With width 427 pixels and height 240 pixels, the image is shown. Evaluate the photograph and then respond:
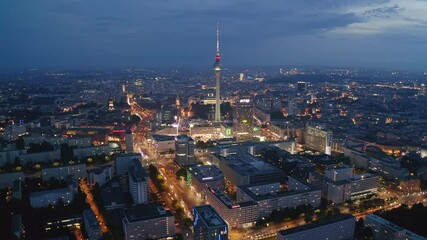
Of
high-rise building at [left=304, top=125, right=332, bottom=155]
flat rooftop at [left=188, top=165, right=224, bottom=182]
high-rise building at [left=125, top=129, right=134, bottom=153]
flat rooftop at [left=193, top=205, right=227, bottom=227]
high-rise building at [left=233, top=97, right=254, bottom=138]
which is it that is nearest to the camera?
flat rooftop at [left=193, top=205, right=227, bottom=227]

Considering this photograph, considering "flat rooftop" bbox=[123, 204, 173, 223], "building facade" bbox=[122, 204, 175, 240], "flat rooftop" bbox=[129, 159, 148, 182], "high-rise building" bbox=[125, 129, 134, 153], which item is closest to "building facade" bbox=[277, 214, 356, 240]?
"building facade" bbox=[122, 204, 175, 240]

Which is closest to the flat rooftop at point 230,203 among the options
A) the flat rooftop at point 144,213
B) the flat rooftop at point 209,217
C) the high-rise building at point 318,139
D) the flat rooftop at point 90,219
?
the flat rooftop at point 209,217

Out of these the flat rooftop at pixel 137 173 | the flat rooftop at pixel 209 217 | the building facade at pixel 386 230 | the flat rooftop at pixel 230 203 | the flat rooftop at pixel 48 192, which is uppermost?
the flat rooftop at pixel 209 217

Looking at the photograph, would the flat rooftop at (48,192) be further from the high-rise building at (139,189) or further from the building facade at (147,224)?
the building facade at (147,224)

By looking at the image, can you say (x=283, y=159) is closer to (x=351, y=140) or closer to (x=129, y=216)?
(x=351, y=140)

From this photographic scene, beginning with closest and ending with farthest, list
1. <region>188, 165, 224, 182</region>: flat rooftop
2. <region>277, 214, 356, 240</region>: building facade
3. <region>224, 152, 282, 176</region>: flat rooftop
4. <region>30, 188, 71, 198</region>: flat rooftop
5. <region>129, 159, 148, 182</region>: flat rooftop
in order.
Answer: <region>277, 214, 356, 240</region>: building facade → <region>30, 188, 71, 198</region>: flat rooftop → <region>129, 159, 148, 182</region>: flat rooftop → <region>188, 165, 224, 182</region>: flat rooftop → <region>224, 152, 282, 176</region>: flat rooftop

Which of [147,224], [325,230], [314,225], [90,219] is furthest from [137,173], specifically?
[325,230]

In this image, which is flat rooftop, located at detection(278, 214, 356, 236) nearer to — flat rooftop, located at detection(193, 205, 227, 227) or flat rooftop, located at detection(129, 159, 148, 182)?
flat rooftop, located at detection(193, 205, 227, 227)
